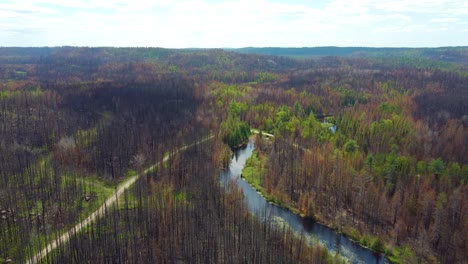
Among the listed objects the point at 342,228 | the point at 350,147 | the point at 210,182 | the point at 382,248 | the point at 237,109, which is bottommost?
the point at 382,248

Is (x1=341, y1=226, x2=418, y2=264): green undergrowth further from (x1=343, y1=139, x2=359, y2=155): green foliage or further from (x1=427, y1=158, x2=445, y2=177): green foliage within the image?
(x1=343, y1=139, x2=359, y2=155): green foliage

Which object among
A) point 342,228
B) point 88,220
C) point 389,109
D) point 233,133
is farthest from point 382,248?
point 389,109

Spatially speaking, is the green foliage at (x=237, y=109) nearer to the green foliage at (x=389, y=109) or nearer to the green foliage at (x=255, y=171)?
the green foliage at (x=255, y=171)

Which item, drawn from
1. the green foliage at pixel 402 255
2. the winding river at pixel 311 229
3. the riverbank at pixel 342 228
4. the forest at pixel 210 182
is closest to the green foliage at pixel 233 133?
the forest at pixel 210 182

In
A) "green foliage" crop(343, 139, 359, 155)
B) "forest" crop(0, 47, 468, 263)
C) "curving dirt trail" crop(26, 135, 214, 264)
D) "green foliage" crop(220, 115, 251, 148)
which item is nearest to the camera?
"curving dirt trail" crop(26, 135, 214, 264)

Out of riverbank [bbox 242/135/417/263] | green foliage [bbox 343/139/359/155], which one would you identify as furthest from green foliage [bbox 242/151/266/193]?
green foliage [bbox 343/139/359/155]

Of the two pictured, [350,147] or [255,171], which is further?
[350,147]

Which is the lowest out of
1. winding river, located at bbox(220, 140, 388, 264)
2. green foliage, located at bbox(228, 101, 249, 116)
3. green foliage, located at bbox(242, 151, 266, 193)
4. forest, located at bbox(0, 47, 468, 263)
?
winding river, located at bbox(220, 140, 388, 264)

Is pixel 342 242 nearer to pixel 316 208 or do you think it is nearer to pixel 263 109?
pixel 316 208

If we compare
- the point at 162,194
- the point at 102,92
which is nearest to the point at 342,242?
the point at 162,194

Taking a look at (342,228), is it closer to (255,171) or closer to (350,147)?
(255,171)

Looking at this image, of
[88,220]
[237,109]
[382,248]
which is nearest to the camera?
[382,248]
